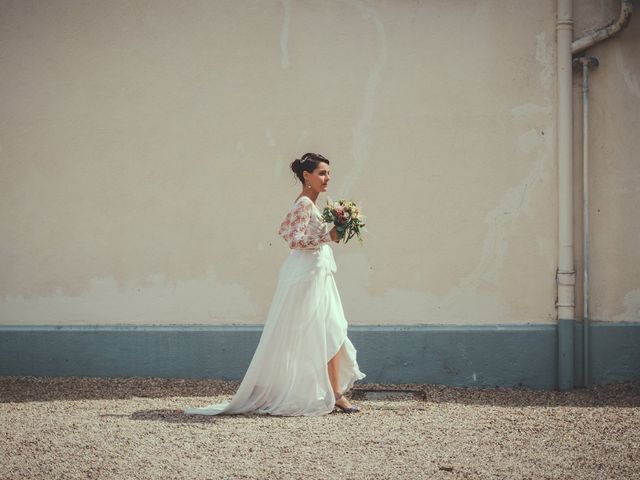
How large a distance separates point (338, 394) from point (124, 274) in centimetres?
235

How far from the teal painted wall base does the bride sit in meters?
1.10

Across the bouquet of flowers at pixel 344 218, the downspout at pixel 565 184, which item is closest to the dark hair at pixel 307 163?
the bouquet of flowers at pixel 344 218

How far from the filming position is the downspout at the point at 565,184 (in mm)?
7227

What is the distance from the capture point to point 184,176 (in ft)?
24.6

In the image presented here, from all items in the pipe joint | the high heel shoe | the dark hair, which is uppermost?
the dark hair

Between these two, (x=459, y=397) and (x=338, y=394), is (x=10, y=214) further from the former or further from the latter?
(x=459, y=397)

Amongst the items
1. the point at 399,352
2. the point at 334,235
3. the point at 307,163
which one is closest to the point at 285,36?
the point at 307,163

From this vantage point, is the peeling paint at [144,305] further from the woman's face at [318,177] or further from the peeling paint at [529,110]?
the peeling paint at [529,110]

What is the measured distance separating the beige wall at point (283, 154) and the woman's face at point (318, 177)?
3.37 ft

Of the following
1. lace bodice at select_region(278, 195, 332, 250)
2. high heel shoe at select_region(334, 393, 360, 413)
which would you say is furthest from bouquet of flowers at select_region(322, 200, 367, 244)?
high heel shoe at select_region(334, 393, 360, 413)

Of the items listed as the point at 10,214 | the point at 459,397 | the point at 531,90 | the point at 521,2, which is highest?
the point at 521,2

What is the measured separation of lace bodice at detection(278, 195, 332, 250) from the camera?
245 inches

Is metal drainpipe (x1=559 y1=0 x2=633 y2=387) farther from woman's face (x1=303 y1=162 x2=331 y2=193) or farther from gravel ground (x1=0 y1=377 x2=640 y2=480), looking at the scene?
woman's face (x1=303 y1=162 x2=331 y2=193)

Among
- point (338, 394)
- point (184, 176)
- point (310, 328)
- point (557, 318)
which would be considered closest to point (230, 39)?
point (184, 176)
